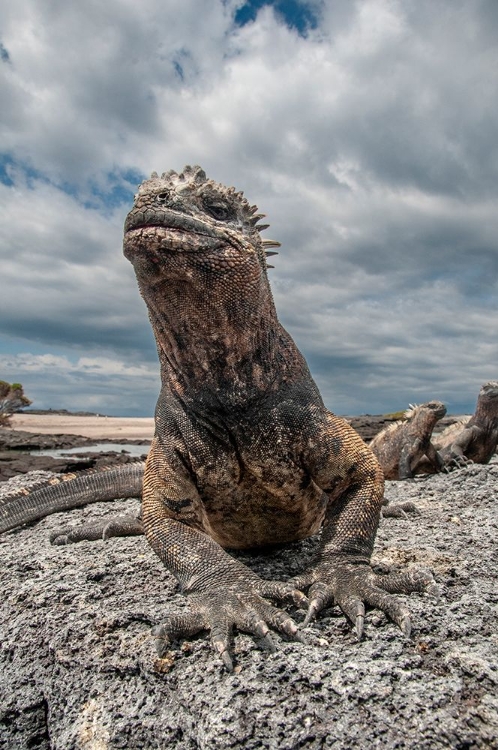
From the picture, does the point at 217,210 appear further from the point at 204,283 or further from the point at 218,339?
the point at 218,339

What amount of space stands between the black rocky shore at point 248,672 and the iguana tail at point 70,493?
2.96m

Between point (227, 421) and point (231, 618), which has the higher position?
point (227, 421)

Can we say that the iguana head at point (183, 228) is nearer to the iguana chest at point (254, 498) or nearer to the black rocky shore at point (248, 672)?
the iguana chest at point (254, 498)

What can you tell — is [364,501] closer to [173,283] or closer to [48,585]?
[173,283]

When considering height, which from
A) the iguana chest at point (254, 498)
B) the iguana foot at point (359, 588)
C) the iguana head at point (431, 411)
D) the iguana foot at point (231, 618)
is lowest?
the iguana foot at point (231, 618)

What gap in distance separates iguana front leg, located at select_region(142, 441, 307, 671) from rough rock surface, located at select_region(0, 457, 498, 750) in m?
0.09

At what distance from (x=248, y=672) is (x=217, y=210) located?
273cm

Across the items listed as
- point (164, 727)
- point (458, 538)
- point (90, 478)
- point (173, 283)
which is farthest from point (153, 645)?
point (90, 478)

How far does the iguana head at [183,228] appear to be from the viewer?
346 centimetres

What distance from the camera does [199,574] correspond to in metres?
3.42

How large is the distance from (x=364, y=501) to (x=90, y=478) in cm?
499

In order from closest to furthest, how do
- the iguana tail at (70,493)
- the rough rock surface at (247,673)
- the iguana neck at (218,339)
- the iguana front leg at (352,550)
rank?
the rough rock surface at (247,673)
the iguana front leg at (352,550)
the iguana neck at (218,339)
the iguana tail at (70,493)

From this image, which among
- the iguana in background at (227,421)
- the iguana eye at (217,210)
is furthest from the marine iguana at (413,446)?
the iguana eye at (217,210)

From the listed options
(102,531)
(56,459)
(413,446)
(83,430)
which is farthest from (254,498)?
(83,430)
